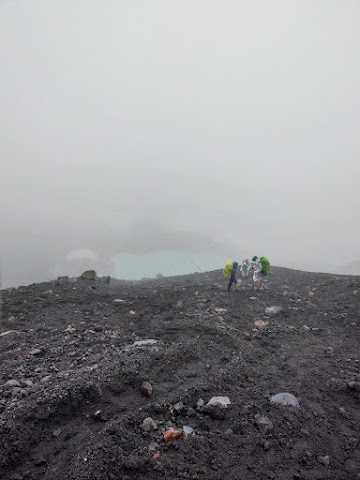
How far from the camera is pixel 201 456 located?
4.54 meters

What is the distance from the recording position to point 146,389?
6.08 m

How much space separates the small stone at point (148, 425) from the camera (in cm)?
503

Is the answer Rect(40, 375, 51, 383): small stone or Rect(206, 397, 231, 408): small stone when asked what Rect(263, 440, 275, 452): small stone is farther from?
Rect(40, 375, 51, 383): small stone

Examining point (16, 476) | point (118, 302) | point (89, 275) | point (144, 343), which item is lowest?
point (16, 476)

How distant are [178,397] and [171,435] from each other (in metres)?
1.12

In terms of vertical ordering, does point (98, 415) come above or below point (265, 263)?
below

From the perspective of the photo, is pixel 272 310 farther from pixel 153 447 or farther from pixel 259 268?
pixel 153 447

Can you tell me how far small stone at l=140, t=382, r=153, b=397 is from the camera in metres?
6.05

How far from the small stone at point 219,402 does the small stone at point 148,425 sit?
1.12m

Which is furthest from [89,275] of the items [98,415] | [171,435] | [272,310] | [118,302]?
[171,435]

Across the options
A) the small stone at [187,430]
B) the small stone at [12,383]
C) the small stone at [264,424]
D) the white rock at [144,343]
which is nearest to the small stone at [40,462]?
the small stone at [187,430]

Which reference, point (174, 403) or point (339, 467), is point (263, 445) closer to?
point (339, 467)

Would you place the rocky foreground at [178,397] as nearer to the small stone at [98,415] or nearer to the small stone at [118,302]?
the small stone at [98,415]

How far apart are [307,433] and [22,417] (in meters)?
4.60
